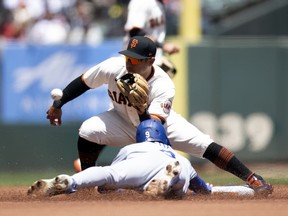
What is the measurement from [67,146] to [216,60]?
256 centimetres

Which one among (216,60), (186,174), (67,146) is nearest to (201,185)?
(186,174)

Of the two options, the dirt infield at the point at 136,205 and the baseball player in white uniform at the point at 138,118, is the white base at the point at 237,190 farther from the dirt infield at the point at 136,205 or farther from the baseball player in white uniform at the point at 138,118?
the dirt infield at the point at 136,205

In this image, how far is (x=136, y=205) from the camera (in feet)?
20.0

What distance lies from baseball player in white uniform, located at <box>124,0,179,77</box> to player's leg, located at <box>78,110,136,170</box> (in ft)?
4.81

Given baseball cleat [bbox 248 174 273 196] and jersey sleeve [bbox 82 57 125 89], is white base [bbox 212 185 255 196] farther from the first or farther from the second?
jersey sleeve [bbox 82 57 125 89]

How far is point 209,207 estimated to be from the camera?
598 centimetres

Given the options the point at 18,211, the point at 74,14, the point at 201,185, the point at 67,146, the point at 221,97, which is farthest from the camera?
the point at 74,14

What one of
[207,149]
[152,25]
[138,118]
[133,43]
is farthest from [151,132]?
[152,25]

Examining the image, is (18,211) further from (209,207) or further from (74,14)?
(74,14)

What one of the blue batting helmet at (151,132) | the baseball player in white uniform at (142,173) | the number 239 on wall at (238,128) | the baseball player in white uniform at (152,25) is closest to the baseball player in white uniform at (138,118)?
the blue batting helmet at (151,132)

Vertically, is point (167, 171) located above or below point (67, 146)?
above

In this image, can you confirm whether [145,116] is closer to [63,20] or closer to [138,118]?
[138,118]

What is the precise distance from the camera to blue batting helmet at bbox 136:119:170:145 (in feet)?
22.3

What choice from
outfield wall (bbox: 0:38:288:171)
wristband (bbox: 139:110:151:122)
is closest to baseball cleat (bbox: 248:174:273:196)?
wristband (bbox: 139:110:151:122)
